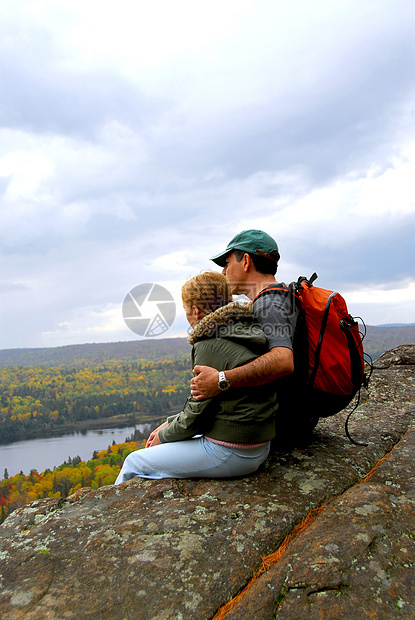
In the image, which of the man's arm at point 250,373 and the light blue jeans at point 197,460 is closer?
the man's arm at point 250,373

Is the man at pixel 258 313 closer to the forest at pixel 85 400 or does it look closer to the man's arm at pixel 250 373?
the man's arm at pixel 250 373

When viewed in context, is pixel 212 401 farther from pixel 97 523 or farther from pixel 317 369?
pixel 97 523

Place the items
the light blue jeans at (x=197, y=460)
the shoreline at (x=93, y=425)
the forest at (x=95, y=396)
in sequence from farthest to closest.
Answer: the forest at (x=95, y=396) < the shoreline at (x=93, y=425) < the light blue jeans at (x=197, y=460)

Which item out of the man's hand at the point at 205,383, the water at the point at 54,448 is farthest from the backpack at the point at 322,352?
the water at the point at 54,448

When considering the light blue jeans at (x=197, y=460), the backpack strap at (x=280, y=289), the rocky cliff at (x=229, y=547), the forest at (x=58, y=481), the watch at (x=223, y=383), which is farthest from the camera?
the forest at (x=58, y=481)

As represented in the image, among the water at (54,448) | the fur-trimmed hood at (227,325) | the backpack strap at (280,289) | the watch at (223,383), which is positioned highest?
the backpack strap at (280,289)

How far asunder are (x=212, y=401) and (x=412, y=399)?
422 centimetres

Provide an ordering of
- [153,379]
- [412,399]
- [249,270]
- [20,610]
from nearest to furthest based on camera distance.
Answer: [20,610] < [249,270] < [412,399] < [153,379]

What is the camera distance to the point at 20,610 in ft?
6.22

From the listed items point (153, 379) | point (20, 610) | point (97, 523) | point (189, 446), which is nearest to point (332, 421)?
point (189, 446)

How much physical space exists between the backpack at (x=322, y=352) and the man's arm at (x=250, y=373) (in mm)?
499

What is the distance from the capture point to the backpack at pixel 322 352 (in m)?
3.30

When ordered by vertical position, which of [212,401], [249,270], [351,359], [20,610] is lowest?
[20,610]

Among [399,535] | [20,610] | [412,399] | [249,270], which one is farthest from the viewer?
[412,399]
